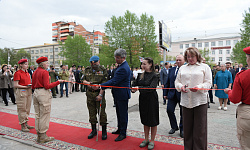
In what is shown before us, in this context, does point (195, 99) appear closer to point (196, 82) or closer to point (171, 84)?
point (196, 82)

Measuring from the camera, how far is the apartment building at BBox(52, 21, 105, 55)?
84.8m

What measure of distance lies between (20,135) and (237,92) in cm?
498

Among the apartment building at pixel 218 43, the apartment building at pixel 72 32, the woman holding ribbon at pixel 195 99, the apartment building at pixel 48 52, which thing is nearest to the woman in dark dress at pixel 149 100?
the woman holding ribbon at pixel 195 99

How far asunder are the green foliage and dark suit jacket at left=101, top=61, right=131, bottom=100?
26832mm

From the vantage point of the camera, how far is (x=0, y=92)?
9.40 meters

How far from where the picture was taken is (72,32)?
85125 mm

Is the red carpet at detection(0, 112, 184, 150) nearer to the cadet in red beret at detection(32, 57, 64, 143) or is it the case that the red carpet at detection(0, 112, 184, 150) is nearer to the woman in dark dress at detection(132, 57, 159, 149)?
the woman in dark dress at detection(132, 57, 159, 149)

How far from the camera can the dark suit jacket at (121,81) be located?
3859mm

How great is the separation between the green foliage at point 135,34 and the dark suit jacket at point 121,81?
88.0 ft

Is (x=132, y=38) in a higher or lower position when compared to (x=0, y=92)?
higher

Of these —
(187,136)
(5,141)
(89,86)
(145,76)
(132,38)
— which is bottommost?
(5,141)

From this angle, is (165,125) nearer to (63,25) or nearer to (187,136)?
(187,136)

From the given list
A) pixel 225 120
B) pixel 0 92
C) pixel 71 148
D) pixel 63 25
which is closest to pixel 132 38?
pixel 0 92

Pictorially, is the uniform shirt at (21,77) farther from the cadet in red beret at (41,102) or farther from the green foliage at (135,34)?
the green foliage at (135,34)
